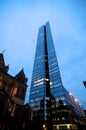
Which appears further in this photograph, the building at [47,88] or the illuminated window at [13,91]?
the building at [47,88]

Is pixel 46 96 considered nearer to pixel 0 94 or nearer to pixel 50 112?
pixel 50 112

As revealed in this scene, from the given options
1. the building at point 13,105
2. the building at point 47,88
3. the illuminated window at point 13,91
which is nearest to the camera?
the building at point 13,105

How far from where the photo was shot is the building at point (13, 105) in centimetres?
3108

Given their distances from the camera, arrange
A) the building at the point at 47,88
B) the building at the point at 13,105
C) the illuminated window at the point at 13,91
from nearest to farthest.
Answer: the building at the point at 13,105, the illuminated window at the point at 13,91, the building at the point at 47,88

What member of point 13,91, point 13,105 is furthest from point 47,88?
point 13,105

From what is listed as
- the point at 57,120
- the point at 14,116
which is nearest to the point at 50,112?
the point at 57,120

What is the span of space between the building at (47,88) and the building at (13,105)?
27.3 meters

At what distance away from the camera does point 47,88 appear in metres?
105

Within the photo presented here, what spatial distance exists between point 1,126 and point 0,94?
26.4 feet

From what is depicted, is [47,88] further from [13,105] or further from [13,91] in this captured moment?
[13,105]

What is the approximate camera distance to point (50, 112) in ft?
277

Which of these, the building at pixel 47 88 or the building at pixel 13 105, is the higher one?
the building at pixel 47 88

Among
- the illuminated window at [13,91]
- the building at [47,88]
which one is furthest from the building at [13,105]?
the building at [47,88]

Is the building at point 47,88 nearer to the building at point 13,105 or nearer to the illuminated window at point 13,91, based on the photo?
the building at point 13,105
